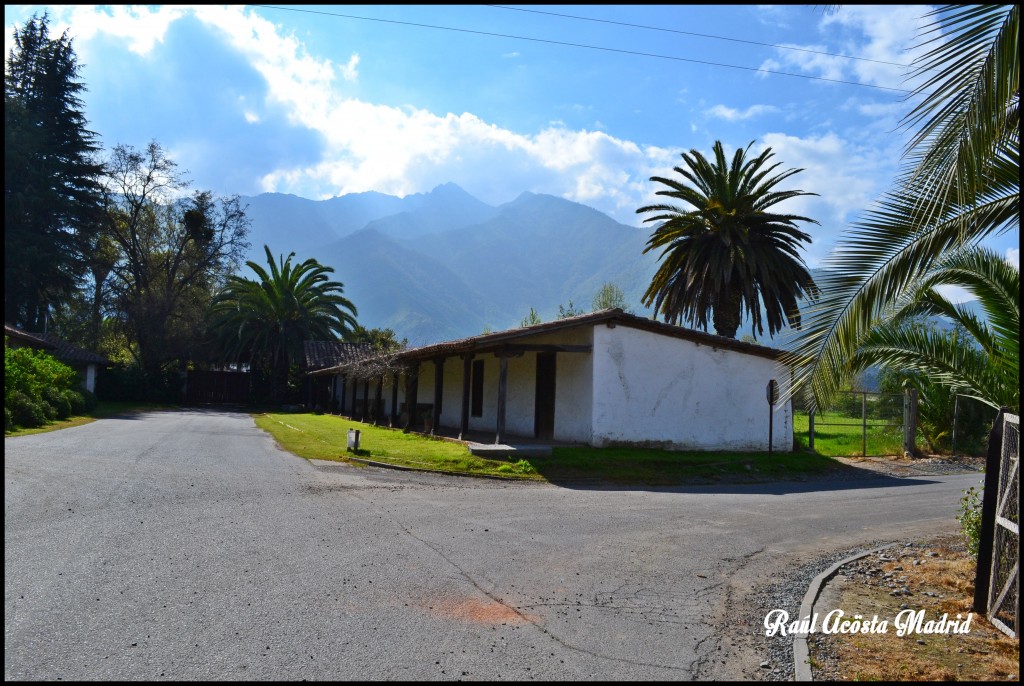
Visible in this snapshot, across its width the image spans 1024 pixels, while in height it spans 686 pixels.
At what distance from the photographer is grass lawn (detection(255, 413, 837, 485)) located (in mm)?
15227

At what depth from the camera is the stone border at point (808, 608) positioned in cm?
456

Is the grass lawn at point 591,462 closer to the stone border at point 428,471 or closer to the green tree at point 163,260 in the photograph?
the stone border at point 428,471

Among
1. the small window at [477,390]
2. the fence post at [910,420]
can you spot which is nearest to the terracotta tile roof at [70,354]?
the small window at [477,390]

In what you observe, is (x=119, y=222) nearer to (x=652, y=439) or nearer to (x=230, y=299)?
(x=230, y=299)

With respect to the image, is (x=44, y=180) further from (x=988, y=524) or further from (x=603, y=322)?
(x=988, y=524)

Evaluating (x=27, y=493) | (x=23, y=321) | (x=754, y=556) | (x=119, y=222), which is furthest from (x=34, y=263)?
(x=754, y=556)

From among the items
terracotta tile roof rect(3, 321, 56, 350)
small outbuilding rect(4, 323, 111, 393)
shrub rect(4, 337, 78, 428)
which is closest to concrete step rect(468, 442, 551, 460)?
shrub rect(4, 337, 78, 428)

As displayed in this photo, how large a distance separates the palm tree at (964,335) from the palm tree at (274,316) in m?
45.9

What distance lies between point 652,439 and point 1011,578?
539 inches

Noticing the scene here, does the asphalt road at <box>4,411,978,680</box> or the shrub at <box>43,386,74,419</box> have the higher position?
the shrub at <box>43,386,74,419</box>

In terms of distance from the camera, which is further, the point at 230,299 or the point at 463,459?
the point at 230,299

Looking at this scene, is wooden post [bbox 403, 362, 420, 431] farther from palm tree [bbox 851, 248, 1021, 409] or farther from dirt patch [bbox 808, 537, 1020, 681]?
dirt patch [bbox 808, 537, 1020, 681]

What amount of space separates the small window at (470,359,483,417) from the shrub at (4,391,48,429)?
559 inches

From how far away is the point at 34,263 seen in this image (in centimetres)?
4375
